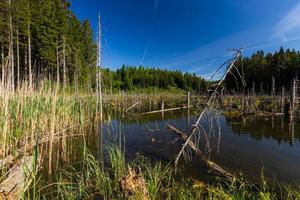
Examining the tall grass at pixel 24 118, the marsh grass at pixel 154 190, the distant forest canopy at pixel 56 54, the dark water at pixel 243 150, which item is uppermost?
the distant forest canopy at pixel 56 54

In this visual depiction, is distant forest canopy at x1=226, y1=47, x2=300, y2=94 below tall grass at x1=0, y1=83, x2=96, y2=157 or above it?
above

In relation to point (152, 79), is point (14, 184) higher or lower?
lower

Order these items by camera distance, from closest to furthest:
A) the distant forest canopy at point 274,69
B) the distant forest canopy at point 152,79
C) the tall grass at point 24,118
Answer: the tall grass at point 24,118 < the distant forest canopy at point 274,69 < the distant forest canopy at point 152,79

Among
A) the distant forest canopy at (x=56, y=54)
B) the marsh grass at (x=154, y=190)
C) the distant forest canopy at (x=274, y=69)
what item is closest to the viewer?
the marsh grass at (x=154, y=190)

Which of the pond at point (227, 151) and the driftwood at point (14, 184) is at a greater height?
the driftwood at point (14, 184)

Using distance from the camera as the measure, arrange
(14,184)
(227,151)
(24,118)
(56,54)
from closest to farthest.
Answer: (14,184) < (24,118) < (227,151) < (56,54)

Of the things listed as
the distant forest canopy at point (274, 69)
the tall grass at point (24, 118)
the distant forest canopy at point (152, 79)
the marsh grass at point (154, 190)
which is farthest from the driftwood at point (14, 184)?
the distant forest canopy at point (152, 79)

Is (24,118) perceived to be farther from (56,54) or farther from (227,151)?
(56,54)

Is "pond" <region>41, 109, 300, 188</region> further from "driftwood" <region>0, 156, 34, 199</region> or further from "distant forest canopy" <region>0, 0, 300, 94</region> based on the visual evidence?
"distant forest canopy" <region>0, 0, 300, 94</region>

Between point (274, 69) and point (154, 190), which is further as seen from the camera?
point (274, 69)

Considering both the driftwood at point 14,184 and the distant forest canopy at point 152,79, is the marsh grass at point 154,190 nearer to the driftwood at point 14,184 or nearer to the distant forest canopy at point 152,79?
the driftwood at point 14,184

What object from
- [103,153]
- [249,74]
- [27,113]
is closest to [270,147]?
[103,153]

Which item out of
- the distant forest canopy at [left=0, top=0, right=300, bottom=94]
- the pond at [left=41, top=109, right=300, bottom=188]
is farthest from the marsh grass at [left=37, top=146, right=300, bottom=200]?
the distant forest canopy at [left=0, top=0, right=300, bottom=94]

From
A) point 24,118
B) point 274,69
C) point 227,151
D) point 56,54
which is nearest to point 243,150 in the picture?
point 227,151
